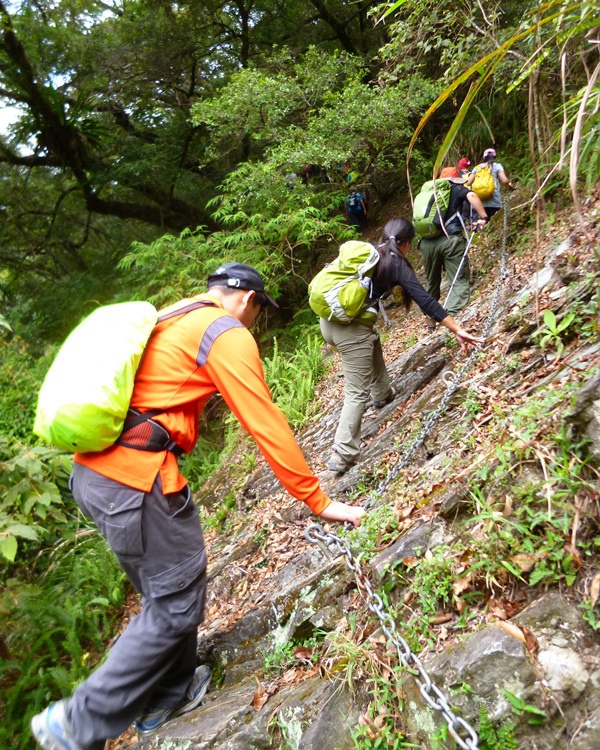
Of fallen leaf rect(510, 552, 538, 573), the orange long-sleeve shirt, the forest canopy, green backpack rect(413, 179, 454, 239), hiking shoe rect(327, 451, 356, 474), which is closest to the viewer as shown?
fallen leaf rect(510, 552, 538, 573)

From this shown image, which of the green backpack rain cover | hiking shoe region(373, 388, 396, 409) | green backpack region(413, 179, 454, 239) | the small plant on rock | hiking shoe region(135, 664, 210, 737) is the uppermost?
the green backpack rain cover

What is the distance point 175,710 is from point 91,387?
2125 millimetres

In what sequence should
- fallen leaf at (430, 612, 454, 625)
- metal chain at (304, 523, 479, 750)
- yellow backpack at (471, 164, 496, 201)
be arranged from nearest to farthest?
metal chain at (304, 523, 479, 750)
fallen leaf at (430, 612, 454, 625)
yellow backpack at (471, 164, 496, 201)

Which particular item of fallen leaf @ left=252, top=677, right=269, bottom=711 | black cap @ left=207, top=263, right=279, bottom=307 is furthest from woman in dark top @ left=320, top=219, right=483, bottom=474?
fallen leaf @ left=252, top=677, right=269, bottom=711

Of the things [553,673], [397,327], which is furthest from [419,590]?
[397,327]

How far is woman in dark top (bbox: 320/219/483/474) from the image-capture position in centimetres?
429

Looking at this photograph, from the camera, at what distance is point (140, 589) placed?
2592mm

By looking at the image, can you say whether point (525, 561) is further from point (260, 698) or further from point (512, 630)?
point (260, 698)

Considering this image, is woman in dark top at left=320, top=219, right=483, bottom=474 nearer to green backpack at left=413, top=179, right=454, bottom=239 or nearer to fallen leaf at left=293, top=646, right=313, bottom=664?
green backpack at left=413, top=179, right=454, bottom=239

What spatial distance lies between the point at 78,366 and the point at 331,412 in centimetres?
476

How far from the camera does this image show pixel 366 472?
178 inches

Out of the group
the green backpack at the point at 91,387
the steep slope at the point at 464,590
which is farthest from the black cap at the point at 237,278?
the steep slope at the point at 464,590

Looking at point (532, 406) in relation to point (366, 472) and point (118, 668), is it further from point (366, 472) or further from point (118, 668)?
point (118, 668)

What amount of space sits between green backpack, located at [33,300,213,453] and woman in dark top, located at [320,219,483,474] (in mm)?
2409
